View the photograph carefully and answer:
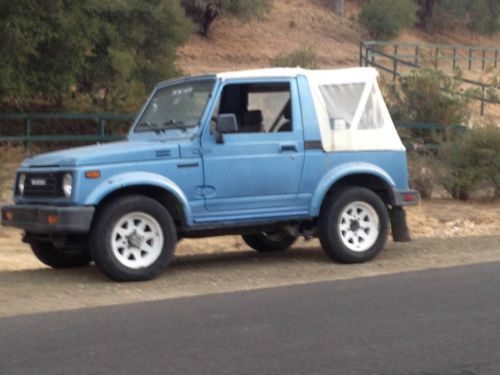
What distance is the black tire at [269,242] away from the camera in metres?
11.8

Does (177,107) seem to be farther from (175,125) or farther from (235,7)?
(235,7)

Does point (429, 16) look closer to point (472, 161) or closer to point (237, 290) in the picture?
point (472, 161)

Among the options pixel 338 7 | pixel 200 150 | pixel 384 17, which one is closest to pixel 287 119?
pixel 200 150

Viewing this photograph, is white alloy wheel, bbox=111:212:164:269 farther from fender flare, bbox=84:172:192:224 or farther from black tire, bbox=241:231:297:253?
black tire, bbox=241:231:297:253

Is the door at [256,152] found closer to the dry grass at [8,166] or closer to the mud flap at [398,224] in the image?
the mud flap at [398,224]

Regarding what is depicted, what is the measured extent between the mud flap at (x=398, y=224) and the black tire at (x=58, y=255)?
11.5 ft

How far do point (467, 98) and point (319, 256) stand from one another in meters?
11.5

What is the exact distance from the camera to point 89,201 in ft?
29.9

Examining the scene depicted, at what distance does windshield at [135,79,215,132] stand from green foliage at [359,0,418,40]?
1185 inches

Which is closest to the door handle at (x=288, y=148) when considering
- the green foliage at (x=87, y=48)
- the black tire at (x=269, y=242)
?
the black tire at (x=269, y=242)

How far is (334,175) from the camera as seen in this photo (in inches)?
406

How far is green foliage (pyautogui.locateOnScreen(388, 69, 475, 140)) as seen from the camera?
71.4ft

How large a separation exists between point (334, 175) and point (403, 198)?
0.98 metres

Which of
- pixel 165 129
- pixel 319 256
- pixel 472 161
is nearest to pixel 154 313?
pixel 165 129
